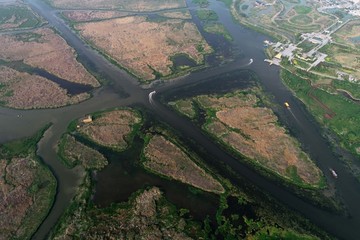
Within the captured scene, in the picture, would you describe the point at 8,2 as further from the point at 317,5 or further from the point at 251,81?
the point at 317,5

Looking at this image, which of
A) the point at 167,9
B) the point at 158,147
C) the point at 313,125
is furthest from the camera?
the point at 167,9

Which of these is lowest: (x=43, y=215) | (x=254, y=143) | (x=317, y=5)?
(x=43, y=215)

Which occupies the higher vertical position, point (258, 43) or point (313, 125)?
point (258, 43)

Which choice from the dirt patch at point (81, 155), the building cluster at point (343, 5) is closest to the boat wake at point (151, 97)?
the dirt patch at point (81, 155)

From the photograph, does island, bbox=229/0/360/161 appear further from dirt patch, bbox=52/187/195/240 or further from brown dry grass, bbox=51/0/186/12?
dirt patch, bbox=52/187/195/240

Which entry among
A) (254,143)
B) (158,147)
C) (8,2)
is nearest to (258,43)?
(254,143)

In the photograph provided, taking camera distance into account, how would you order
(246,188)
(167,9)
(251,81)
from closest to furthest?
(246,188), (251,81), (167,9)

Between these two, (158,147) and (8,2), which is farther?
(8,2)

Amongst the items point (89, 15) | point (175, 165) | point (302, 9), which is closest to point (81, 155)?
point (175, 165)
